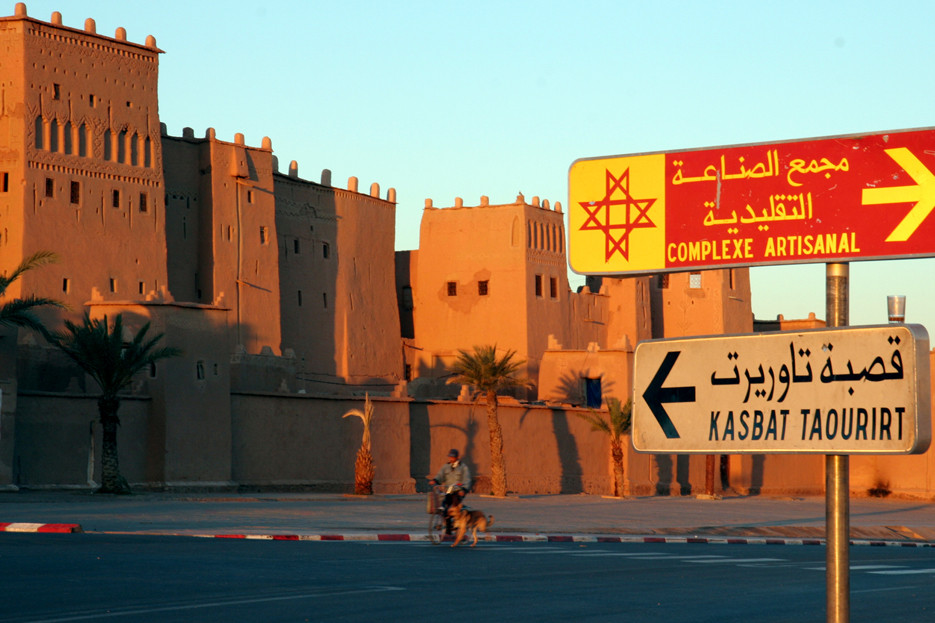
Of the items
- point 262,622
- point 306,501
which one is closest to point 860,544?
point 306,501

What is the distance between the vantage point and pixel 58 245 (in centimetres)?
4400

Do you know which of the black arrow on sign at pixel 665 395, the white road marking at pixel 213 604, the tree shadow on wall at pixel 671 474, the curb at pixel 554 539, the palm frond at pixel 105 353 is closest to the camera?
the black arrow on sign at pixel 665 395

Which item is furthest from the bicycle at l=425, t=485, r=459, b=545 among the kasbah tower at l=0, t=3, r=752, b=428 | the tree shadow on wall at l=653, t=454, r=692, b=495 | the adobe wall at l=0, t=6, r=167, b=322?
the tree shadow on wall at l=653, t=454, r=692, b=495

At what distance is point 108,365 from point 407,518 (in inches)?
380

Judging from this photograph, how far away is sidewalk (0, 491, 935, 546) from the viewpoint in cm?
2352

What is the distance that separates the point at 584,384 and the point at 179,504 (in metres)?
26.8

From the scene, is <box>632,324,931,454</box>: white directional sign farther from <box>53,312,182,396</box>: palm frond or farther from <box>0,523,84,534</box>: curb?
<box>53,312,182,396</box>: palm frond

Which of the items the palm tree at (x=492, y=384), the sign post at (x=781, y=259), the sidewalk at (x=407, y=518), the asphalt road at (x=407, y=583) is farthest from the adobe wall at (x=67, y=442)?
the sign post at (x=781, y=259)

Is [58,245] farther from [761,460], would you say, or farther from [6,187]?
[761,460]

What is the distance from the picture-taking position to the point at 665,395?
4.40 m

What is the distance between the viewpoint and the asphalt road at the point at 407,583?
1109cm

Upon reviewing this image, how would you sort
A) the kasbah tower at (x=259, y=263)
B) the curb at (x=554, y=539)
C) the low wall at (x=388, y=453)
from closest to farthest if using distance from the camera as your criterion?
1. the curb at (x=554, y=539)
2. the low wall at (x=388, y=453)
3. the kasbah tower at (x=259, y=263)

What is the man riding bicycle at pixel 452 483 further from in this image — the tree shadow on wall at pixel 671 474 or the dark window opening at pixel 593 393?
the dark window opening at pixel 593 393

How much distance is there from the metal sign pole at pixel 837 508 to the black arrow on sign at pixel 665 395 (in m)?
0.50
